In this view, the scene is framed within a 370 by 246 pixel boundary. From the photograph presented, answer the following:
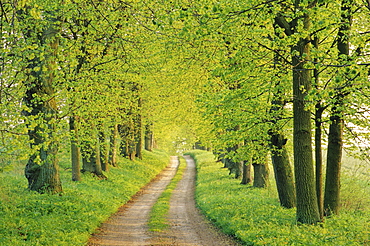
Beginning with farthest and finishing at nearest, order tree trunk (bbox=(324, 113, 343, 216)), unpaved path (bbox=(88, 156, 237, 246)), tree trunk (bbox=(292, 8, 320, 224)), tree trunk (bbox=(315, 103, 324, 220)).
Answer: tree trunk (bbox=(324, 113, 343, 216)) < tree trunk (bbox=(315, 103, 324, 220)) < unpaved path (bbox=(88, 156, 237, 246)) < tree trunk (bbox=(292, 8, 320, 224))

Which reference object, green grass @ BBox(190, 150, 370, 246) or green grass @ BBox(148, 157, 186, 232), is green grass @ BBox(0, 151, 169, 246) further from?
green grass @ BBox(190, 150, 370, 246)

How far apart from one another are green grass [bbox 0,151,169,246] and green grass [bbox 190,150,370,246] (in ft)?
18.1

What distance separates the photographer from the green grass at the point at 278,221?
1029 cm

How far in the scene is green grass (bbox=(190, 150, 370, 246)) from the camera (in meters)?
10.3

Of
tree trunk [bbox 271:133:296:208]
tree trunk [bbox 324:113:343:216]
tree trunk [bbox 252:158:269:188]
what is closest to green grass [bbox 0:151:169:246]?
tree trunk [bbox 271:133:296:208]

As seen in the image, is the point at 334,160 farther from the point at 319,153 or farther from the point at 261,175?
the point at 261,175

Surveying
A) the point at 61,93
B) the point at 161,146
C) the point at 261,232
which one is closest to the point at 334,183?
the point at 261,232

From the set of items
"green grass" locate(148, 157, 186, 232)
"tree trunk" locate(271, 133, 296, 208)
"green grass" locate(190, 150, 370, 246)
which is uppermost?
"tree trunk" locate(271, 133, 296, 208)

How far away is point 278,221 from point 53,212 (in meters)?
9.05

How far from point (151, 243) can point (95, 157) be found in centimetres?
1330

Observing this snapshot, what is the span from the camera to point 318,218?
1220cm

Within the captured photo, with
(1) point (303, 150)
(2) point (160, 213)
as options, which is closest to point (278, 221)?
(1) point (303, 150)

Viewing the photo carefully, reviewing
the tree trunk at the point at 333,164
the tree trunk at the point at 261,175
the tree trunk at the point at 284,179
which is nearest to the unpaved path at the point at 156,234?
the tree trunk at the point at 284,179

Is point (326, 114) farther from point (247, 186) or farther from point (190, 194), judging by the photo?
point (190, 194)
